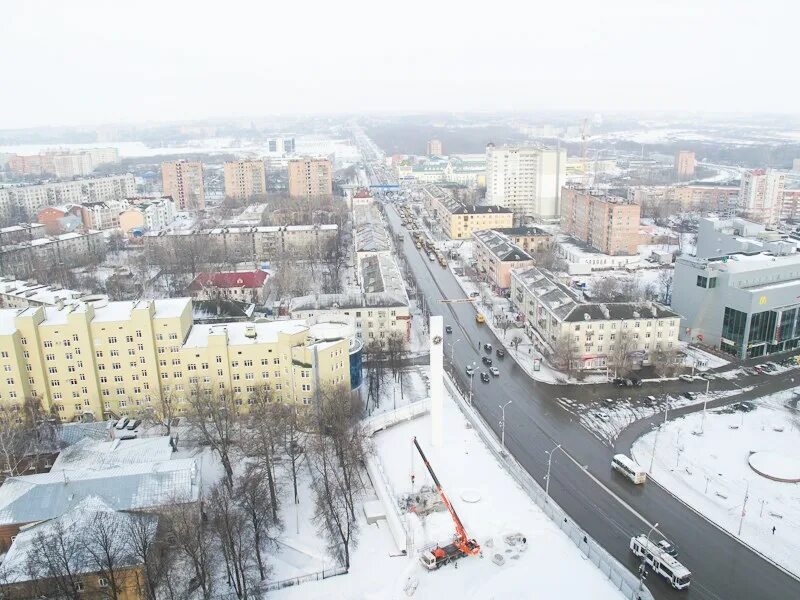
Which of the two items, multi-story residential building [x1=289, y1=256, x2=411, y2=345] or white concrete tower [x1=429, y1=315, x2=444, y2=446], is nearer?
white concrete tower [x1=429, y1=315, x2=444, y2=446]

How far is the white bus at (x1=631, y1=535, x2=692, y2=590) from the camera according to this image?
14719mm

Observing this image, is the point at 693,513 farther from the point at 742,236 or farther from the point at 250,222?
the point at 250,222

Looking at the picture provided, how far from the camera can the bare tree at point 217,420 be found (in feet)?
60.1

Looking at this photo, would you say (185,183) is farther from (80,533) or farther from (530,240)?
(80,533)

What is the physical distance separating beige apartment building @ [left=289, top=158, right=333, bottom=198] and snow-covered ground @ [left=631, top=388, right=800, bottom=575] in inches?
2262

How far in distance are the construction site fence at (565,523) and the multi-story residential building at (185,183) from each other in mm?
60030

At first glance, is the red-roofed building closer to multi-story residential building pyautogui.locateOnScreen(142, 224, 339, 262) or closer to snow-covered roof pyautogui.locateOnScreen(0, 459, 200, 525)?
multi-story residential building pyautogui.locateOnScreen(142, 224, 339, 262)

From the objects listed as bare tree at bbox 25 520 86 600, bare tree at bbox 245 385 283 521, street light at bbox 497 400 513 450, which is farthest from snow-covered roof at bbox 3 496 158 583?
street light at bbox 497 400 513 450

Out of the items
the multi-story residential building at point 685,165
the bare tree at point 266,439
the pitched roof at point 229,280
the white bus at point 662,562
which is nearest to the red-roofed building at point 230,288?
the pitched roof at point 229,280

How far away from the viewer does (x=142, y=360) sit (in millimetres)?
22547

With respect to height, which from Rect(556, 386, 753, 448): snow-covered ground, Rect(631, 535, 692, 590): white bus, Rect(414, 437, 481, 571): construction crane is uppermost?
Rect(414, 437, 481, 571): construction crane

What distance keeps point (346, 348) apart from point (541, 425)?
7.42 m

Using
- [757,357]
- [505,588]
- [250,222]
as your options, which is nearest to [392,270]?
[757,357]

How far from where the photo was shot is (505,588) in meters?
13.9
